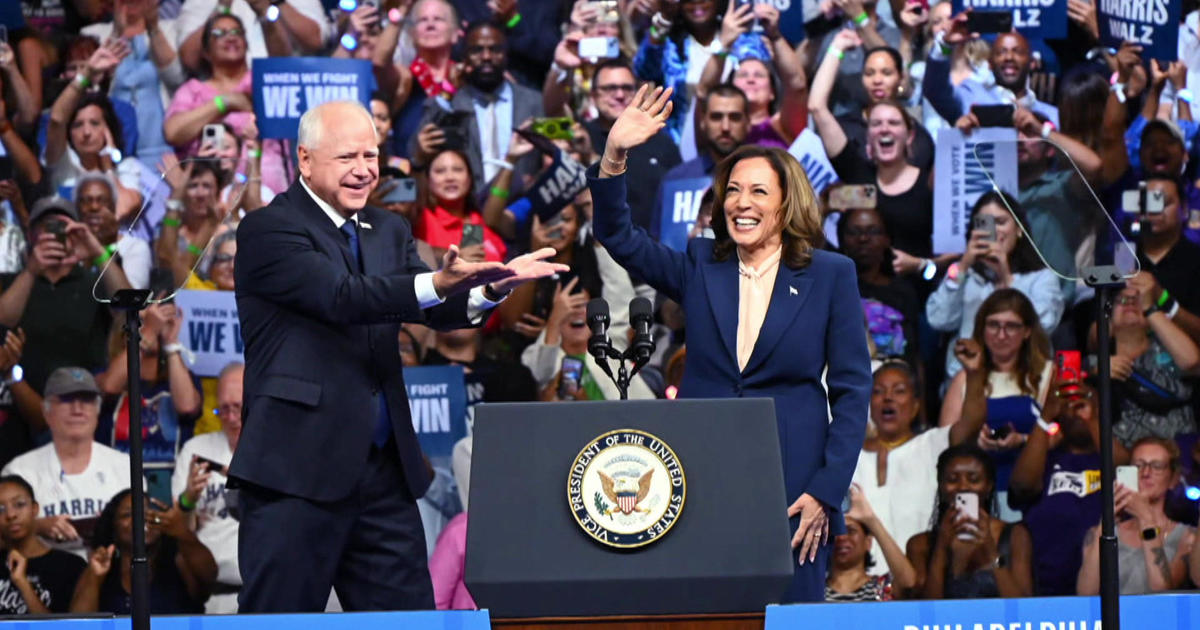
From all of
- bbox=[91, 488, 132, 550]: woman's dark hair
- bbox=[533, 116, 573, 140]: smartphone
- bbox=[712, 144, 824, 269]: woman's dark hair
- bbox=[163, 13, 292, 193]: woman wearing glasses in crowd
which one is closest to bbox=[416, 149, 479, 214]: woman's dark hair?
bbox=[533, 116, 573, 140]: smartphone

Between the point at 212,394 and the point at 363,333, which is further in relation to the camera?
the point at 212,394

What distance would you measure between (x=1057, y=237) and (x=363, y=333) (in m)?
2.92

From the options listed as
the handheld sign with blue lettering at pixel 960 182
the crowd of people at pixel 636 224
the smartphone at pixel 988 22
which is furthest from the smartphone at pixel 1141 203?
the smartphone at pixel 988 22

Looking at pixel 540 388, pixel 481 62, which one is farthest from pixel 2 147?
pixel 540 388

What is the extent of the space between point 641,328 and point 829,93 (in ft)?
10.3

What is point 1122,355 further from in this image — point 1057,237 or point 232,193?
point 232,193

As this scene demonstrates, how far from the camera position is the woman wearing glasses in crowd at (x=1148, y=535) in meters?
5.40

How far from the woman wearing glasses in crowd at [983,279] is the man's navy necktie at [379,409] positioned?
275 centimetres

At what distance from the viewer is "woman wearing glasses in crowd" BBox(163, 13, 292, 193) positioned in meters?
5.61

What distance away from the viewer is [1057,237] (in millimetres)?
5359

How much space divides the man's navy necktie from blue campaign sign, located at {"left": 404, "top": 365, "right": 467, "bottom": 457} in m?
2.18

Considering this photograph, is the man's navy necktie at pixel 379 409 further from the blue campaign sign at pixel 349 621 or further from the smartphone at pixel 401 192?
the smartphone at pixel 401 192

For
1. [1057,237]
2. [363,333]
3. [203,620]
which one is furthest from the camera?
[1057,237]

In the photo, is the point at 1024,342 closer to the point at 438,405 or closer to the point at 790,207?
the point at 438,405
